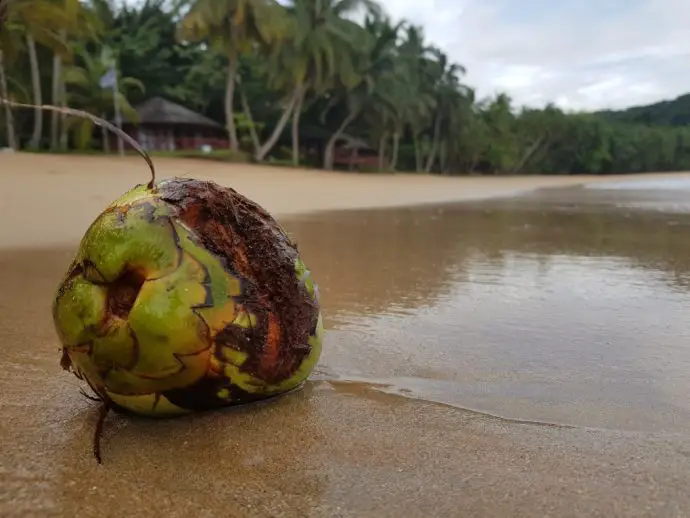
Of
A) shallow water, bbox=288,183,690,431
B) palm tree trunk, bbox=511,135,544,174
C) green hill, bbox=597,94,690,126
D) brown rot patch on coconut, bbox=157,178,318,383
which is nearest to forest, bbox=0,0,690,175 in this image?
palm tree trunk, bbox=511,135,544,174

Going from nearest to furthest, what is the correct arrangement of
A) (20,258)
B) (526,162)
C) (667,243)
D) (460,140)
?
(20,258)
(667,243)
(460,140)
(526,162)

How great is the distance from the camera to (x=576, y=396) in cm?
211

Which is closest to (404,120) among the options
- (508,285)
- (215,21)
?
(215,21)

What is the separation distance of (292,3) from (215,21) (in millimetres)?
6690

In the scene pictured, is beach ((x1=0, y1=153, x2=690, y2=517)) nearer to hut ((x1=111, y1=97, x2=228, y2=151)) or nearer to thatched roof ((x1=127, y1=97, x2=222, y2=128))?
thatched roof ((x1=127, y1=97, x2=222, y2=128))

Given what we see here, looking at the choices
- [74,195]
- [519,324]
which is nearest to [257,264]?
[519,324]

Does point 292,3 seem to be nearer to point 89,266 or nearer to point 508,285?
point 508,285

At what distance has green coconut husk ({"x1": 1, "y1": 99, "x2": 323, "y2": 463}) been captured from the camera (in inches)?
62.1

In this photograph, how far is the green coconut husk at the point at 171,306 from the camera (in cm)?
158

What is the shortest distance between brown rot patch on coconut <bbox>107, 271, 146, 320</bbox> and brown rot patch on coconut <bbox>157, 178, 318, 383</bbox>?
0.19 meters

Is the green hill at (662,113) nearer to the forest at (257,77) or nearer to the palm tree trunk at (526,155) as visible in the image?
the palm tree trunk at (526,155)

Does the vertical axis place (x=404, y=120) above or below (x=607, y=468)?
above

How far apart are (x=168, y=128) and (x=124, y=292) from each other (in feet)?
103

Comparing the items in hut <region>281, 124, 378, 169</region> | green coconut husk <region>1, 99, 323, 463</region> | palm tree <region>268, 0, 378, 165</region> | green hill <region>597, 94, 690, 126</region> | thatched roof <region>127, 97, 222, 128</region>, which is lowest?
green coconut husk <region>1, 99, 323, 463</region>
